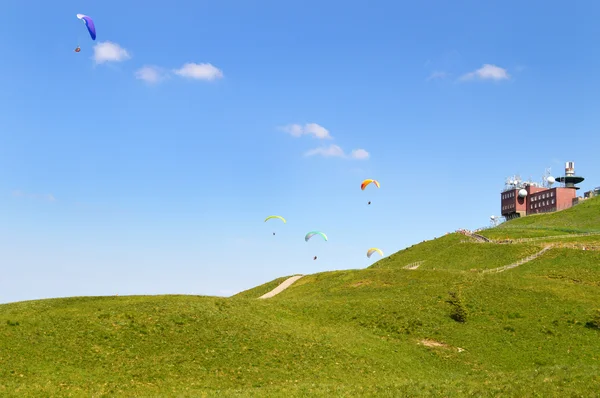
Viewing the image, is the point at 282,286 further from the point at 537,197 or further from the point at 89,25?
the point at 537,197

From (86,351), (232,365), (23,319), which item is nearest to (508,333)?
(232,365)

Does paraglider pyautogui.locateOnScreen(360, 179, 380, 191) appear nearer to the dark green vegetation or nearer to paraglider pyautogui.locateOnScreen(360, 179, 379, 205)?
paraglider pyautogui.locateOnScreen(360, 179, 379, 205)

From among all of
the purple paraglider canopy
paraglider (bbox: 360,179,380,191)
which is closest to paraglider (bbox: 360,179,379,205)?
paraglider (bbox: 360,179,380,191)

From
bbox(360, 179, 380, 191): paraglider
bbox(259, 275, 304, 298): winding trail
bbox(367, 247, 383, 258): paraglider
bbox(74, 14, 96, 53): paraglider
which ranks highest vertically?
bbox(74, 14, 96, 53): paraglider

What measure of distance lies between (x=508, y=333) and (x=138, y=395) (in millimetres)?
29932

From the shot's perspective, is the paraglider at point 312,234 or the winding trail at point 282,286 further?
the winding trail at point 282,286

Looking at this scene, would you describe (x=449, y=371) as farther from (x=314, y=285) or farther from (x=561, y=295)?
(x=314, y=285)

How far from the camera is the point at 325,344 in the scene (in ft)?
135

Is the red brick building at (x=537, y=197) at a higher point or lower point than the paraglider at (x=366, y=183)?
higher

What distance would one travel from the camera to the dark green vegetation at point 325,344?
103ft

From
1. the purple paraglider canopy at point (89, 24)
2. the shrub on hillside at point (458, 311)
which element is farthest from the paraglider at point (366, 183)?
the purple paraglider canopy at point (89, 24)

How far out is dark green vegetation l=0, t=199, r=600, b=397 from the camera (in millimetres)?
31500

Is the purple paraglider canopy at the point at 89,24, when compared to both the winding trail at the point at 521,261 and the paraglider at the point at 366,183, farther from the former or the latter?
the winding trail at the point at 521,261

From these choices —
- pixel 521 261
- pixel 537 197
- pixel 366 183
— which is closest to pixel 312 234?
pixel 366 183
